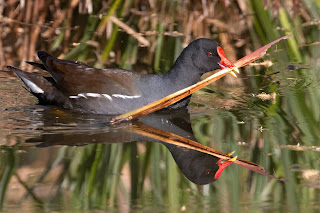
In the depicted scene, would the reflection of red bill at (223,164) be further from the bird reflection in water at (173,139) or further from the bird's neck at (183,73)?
the bird's neck at (183,73)

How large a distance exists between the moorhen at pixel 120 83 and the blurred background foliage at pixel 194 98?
39 centimetres

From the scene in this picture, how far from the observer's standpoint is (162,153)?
4703 mm

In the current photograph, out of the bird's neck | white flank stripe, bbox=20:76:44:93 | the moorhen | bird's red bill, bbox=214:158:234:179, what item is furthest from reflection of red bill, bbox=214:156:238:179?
white flank stripe, bbox=20:76:44:93

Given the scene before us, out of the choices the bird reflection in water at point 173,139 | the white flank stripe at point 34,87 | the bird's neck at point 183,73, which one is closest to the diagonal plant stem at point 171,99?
the bird reflection in water at point 173,139

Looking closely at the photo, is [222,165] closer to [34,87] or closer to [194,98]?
[194,98]

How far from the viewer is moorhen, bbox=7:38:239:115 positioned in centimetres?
562

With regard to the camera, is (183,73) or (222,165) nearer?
(222,165)

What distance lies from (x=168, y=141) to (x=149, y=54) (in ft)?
7.96

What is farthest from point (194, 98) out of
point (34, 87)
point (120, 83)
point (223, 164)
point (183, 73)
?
point (223, 164)

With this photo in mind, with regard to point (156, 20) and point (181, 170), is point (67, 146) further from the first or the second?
point (156, 20)

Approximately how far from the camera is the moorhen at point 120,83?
5.62 metres

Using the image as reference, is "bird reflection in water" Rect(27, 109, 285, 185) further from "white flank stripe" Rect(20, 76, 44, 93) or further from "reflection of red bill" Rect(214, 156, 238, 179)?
"white flank stripe" Rect(20, 76, 44, 93)

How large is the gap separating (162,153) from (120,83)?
1.19 m

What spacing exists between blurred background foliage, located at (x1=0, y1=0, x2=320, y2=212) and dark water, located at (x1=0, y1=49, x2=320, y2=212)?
1 centimetres
